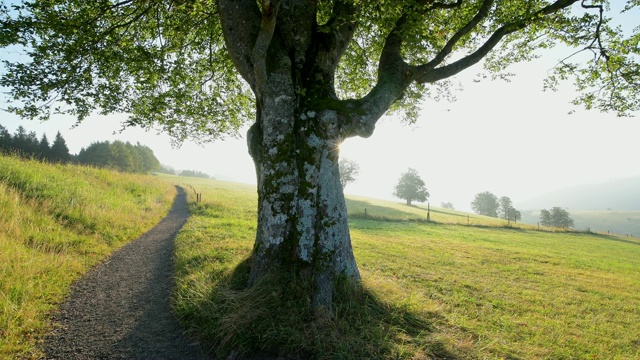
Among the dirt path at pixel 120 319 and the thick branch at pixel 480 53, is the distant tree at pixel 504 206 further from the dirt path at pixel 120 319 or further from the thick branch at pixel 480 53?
the dirt path at pixel 120 319

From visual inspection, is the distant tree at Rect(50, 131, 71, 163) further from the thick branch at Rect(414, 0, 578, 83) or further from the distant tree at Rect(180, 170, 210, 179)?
the thick branch at Rect(414, 0, 578, 83)

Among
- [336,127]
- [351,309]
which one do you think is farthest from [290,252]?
[336,127]

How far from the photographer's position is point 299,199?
565 centimetres

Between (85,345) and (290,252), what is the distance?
11.1ft

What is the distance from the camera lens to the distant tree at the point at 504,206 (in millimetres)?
97688

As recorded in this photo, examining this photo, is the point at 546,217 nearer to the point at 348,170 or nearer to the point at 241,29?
the point at 348,170

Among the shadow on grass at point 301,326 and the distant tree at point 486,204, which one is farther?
the distant tree at point 486,204

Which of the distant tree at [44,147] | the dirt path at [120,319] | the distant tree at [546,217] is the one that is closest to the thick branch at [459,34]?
the dirt path at [120,319]

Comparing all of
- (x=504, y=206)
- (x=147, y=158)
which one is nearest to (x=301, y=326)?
(x=147, y=158)

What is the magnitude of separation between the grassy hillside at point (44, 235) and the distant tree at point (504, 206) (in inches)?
4238

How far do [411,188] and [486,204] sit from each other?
3640 centimetres

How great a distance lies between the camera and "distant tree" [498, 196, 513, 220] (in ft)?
320

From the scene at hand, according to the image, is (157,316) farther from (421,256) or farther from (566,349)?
(421,256)

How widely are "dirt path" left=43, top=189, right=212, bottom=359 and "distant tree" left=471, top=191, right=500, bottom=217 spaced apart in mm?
105785
